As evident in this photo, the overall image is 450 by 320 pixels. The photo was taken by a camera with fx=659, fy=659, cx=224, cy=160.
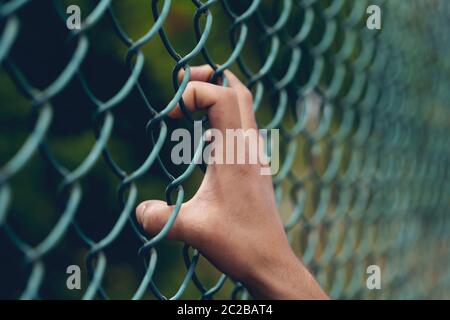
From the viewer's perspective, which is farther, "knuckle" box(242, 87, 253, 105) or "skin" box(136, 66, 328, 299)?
"knuckle" box(242, 87, 253, 105)

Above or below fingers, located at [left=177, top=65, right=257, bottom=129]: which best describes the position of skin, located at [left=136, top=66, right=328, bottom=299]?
below

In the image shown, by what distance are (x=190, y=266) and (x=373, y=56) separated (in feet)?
4.10

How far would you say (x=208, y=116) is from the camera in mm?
1176

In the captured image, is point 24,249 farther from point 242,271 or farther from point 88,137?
point 88,137

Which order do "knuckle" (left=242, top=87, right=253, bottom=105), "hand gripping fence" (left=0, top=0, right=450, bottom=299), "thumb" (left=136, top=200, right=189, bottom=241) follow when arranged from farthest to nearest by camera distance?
"hand gripping fence" (left=0, top=0, right=450, bottom=299), "knuckle" (left=242, top=87, right=253, bottom=105), "thumb" (left=136, top=200, right=189, bottom=241)

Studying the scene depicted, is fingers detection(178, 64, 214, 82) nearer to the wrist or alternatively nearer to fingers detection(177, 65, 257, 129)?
fingers detection(177, 65, 257, 129)

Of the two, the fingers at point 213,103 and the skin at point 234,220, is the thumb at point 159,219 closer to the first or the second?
the skin at point 234,220

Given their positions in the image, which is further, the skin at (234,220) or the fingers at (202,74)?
the fingers at (202,74)

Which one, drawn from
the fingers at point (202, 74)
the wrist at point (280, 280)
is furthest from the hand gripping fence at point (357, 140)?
the wrist at point (280, 280)

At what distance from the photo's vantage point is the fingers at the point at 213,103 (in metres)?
1.16

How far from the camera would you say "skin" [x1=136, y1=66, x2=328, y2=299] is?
111cm

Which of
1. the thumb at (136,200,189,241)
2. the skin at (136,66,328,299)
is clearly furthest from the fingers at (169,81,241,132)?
the thumb at (136,200,189,241)

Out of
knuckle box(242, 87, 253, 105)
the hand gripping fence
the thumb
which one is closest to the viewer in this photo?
the thumb

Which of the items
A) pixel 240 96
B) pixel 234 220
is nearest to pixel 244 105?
pixel 240 96
